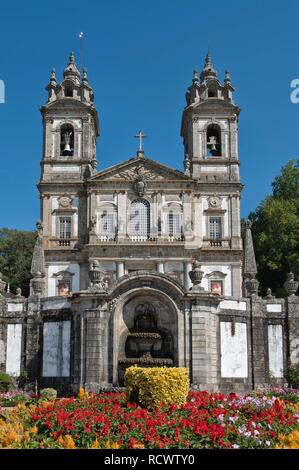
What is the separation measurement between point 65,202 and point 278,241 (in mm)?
14766

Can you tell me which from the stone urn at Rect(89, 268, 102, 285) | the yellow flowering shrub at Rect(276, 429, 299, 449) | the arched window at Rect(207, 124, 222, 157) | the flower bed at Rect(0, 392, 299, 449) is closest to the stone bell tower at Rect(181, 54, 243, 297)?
the arched window at Rect(207, 124, 222, 157)

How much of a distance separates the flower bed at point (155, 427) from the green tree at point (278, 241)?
28.5 metres

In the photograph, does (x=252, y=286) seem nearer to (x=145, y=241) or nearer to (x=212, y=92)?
(x=145, y=241)

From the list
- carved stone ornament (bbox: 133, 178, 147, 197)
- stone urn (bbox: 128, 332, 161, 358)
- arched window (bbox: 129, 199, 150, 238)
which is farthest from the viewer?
carved stone ornament (bbox: 133, 178, 147, 197)

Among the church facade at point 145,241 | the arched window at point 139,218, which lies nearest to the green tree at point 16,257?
the church facade at point 145,241

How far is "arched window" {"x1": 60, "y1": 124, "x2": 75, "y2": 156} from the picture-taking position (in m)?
43.5

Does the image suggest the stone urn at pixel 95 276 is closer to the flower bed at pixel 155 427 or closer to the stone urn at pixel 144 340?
the stone urn at pixel 144 340

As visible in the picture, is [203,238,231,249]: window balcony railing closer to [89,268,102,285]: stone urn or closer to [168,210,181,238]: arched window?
[168,210,181,238]: arched window

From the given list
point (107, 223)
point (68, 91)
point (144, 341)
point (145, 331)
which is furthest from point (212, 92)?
point (144, 341)

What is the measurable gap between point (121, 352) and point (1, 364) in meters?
4.52

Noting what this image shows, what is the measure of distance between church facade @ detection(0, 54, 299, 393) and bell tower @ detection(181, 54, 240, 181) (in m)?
0.07

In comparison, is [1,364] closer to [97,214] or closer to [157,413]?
[157,413]

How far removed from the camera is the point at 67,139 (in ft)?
143
